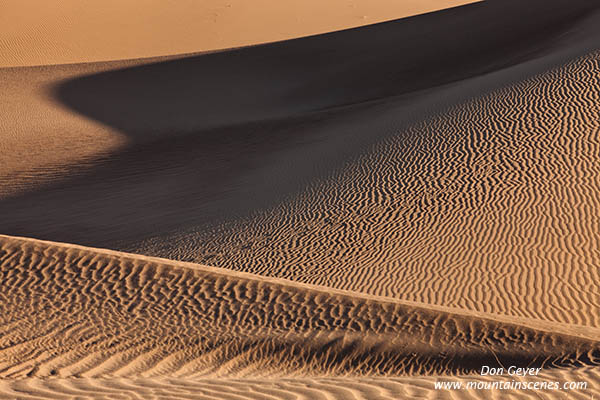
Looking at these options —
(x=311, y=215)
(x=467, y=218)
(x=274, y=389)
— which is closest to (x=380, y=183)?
(x=311, y=215)

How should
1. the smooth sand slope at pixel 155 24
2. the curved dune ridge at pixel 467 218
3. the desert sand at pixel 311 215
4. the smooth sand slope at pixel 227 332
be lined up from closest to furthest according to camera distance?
the smooth sand slope at pixel 227 332 → the desert sand at pixel 311 215 → the curved dune ridge at pixel 467 218 → the smooth sand slope at pixel 155 24

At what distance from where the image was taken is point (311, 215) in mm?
13617

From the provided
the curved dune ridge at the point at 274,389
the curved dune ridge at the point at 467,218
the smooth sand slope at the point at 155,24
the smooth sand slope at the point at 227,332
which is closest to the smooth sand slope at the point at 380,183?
the curved dune ridge at the point at 467,218

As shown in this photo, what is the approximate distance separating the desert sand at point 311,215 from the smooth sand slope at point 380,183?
6cm

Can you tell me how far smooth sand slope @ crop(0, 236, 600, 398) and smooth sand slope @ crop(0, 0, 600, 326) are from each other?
7.83 feet

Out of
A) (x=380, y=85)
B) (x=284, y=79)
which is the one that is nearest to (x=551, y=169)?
(x=380, y=85)

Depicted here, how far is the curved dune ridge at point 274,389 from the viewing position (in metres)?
5.00

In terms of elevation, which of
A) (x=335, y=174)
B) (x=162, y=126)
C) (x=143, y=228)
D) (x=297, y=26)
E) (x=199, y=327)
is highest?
(x=297, y=26)

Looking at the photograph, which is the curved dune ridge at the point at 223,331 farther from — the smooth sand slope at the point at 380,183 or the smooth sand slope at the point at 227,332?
the smooth sand slope at the point at 380,183

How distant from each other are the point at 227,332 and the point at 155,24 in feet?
102

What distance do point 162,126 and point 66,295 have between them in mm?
13691

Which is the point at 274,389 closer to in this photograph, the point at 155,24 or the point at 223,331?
the point at 223,331

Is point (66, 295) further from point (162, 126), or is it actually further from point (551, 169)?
point (162, 126)

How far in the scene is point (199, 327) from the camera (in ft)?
25.5
